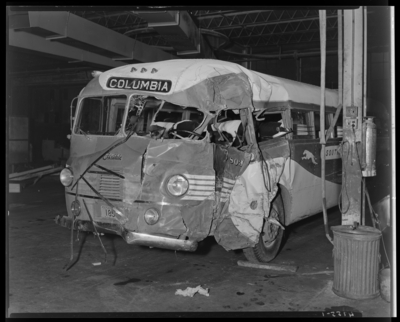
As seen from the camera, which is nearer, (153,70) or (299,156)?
(153,70)

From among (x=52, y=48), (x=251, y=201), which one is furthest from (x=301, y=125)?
(x=52, y=48)

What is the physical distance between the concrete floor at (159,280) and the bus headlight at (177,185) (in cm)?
111

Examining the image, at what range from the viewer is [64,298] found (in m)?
5.30

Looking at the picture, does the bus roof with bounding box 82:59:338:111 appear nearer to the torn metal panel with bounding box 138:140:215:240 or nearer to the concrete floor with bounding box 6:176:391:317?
the torn metal panel with bounding box 138:140:215:240

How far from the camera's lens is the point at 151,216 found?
5.82m

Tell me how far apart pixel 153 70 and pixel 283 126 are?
209 cm

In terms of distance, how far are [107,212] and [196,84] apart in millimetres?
1965

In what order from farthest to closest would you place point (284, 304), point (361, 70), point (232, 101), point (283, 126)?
point (283, 126), point (232, 101), point (361, 70), point (284, 304)

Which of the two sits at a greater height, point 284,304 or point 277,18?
point 277,18

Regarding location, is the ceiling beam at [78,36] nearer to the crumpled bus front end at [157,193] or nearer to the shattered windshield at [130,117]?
the shattered windshield at [130,117]

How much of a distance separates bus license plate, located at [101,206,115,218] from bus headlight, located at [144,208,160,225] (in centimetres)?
50

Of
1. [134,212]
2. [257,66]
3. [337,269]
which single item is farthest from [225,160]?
[257,66]

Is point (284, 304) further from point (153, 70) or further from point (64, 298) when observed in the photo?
point (153, 70)

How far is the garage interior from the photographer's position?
202 inches
